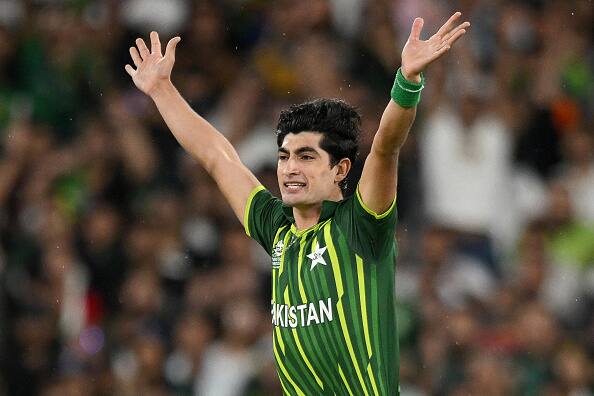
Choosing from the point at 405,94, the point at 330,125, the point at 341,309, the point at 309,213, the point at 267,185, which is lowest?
the point at 341,309

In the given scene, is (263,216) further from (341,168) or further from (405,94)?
(405,94)

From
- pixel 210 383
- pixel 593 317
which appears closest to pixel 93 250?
pixel 210 383

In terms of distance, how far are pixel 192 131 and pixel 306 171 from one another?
108 cm

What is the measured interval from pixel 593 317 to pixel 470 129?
1.92 meters

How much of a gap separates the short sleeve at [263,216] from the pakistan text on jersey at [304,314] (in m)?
0.51

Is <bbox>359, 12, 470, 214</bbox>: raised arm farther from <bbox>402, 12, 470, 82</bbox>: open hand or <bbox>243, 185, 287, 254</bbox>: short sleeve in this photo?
<bbox>243, 185, 287, 254</bbox>: short sleeve

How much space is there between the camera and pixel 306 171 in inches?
238

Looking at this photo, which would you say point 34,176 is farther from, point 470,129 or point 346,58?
point 470,129

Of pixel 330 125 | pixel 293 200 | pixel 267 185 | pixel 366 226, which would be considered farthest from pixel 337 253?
pixel 267 185

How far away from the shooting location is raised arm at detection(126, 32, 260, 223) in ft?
22.4

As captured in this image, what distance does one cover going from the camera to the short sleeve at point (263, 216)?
6.51 meters

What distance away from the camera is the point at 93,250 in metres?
11.3

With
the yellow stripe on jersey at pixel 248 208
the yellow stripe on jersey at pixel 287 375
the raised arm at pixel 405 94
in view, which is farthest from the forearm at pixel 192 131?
the raised arm at pixel 405 94

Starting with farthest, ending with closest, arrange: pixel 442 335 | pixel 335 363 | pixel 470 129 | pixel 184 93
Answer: pixel 184 93
pixel 470 129
pixel 442 335
pixel 335 363
